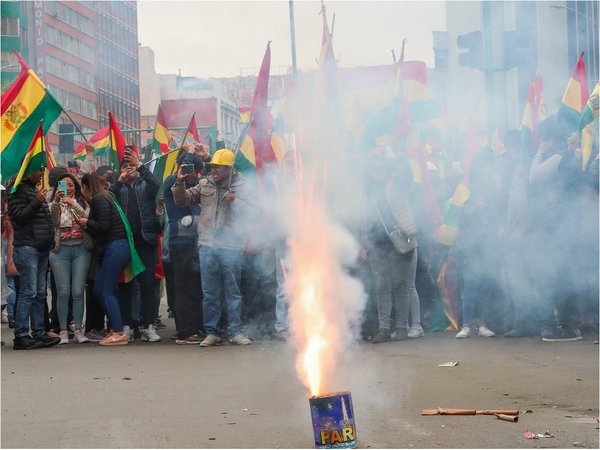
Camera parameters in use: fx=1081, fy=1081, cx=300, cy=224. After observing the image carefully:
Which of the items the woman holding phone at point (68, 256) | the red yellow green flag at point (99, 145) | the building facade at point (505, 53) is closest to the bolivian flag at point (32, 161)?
the woman holding phone at point (68, 256)

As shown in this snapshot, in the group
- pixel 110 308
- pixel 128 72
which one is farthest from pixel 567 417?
pixel 128 72

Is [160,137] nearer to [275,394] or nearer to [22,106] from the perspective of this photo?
[22,106]

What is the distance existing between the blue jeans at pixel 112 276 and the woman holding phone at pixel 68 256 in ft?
0.74

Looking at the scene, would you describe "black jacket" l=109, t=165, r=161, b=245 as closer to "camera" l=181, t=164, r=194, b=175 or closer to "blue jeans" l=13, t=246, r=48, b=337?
"camera" l=181, t=164, r=194, b=175

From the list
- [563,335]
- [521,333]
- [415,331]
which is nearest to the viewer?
[563,335]

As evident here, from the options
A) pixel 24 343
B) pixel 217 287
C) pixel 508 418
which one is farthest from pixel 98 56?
pixel 508 418

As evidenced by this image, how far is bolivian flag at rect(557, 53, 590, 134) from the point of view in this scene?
1124cm

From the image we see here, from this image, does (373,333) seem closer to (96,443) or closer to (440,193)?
(440,193)

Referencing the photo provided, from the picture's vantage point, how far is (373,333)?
446 inches

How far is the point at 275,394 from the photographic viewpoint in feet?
25.0

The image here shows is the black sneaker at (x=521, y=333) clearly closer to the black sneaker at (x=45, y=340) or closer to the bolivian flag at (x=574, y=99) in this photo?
the bolivian flag at (x=574, y=99)

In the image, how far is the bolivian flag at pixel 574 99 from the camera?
11237mm

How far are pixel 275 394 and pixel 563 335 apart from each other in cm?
410

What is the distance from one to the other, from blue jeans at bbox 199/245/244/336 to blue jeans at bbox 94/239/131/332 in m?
0.95
